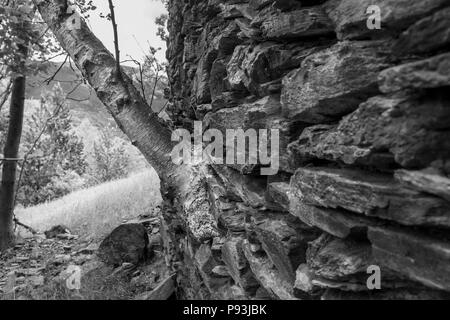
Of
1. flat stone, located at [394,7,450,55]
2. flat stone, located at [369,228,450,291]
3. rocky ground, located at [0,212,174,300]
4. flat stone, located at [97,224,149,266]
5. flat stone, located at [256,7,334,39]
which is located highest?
flat stone, located at [256,7,334,39]

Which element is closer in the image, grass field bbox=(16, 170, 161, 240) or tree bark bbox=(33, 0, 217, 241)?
tree bark bbox=(33, 0, 217, 241)

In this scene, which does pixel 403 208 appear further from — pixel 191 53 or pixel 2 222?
pixel 2 222

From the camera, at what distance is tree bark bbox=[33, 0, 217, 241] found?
13.8 feet

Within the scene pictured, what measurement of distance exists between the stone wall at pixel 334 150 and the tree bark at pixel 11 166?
23.4 feet

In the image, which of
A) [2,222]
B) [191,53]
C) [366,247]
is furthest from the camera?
[2,222]

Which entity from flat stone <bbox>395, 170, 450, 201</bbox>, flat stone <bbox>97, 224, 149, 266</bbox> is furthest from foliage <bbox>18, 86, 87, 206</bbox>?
flat stone <bbox>395, 170, 450, 201</bbox>

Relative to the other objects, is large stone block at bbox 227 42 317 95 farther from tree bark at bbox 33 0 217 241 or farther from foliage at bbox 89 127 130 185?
foliage at bbox 89 127 130 185

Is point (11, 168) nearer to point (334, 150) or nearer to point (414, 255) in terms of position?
point (334, 150)

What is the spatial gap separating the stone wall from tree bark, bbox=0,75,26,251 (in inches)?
281

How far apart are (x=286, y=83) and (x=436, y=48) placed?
1.11 metres

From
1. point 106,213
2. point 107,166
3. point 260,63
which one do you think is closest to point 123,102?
point 260,63

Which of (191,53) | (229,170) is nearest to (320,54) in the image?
(229,170)

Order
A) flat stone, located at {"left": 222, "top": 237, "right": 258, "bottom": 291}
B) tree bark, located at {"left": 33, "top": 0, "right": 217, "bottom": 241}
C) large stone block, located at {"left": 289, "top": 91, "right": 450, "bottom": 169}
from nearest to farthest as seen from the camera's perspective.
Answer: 1. large stone block, located at {"left": 289, "top": 91, "right": 450, "bottom": 169}
2. flat stone, located at {"left": 222, "top": 237, "right": 258, "bottom": 291}
3. tree bark, located at {"left": 33, "top": 0, "right": 217, "bottom": 241}
